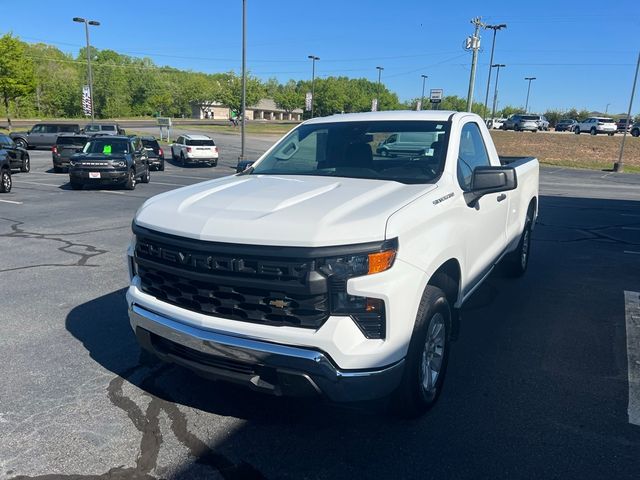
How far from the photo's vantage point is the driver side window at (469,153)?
4.14 meters

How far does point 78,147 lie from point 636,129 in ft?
168

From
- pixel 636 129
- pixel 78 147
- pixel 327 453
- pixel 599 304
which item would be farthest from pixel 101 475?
pixel 636 129

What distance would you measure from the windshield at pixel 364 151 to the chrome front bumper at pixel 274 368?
1.69 m

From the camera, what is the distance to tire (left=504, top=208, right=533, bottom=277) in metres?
6.36

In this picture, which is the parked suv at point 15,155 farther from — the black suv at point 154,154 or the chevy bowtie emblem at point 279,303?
the chevy bowtie emblem at point 279,303

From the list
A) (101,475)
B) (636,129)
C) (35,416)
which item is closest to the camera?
(101,475)

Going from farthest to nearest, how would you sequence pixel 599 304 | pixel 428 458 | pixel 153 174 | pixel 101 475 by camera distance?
pixel 153 174
pixel 599 304
pixel 428 458
pixel 101 475

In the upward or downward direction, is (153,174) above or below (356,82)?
below

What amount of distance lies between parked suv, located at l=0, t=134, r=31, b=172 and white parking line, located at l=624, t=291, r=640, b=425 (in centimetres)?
1934

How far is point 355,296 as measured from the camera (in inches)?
107

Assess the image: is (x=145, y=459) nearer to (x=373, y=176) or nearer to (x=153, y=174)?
(x=373, y=176)

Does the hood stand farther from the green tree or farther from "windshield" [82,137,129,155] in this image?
the green tree

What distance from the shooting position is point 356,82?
123m

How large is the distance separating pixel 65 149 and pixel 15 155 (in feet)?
7.80
